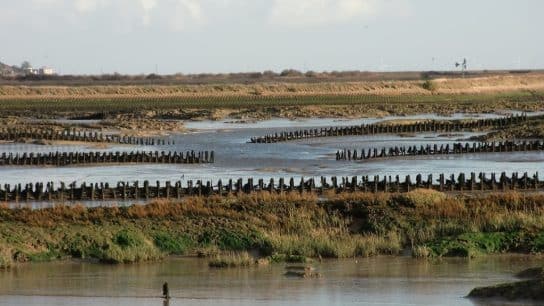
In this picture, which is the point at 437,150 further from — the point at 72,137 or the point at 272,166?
the point at 72,137

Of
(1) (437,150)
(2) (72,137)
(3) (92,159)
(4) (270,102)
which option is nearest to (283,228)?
(3) (92,159)

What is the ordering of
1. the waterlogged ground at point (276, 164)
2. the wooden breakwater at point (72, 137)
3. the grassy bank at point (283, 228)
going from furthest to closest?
1. the wooden breakwater at point (72, 137)
2. the waterlogged ground at point (276, 164)
3. the grassy bank at point (283, 228)

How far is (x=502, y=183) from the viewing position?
3888 cm

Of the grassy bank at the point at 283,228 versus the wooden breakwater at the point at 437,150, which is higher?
the grassy bank at the point at 283,228

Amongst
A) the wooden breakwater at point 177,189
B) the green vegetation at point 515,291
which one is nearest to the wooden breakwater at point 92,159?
the wooden breakwater at point 177,189

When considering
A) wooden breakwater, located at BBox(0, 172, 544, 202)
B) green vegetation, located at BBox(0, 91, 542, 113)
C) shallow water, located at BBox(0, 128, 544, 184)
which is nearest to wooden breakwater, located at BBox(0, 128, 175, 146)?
shallow water, located at BBox(0, 128, 544, 184)

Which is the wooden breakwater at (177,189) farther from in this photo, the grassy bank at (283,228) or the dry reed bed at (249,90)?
the dry reed bed at (249,90)

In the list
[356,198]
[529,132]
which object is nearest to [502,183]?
[356,198]

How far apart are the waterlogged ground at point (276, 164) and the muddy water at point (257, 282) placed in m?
18.5

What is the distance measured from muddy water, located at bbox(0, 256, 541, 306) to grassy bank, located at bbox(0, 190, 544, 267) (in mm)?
622

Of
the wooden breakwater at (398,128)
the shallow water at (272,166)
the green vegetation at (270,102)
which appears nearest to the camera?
the shallow water at (272,166)

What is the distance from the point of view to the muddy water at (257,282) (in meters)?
22.2

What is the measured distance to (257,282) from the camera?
24.1 m

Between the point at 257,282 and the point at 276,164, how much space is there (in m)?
28.5
